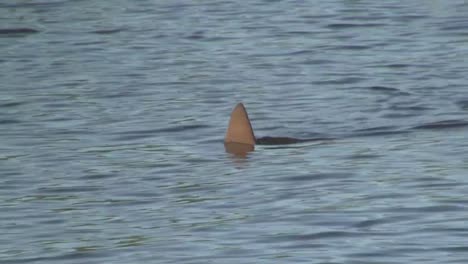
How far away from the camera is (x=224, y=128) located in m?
12.6

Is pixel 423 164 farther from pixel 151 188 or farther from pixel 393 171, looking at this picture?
pixel 151 188

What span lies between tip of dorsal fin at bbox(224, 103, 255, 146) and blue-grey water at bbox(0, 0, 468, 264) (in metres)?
0.16

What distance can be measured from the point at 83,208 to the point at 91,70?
545 centimetres

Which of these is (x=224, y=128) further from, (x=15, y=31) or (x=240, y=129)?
(x=15, y=31)

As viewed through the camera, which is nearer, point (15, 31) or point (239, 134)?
point (239, 134)

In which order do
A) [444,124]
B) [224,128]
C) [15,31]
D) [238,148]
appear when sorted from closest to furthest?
[238,148] < [444,124] < [224,128] < [15,31]

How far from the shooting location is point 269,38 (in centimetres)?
1695

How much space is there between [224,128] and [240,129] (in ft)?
2.90

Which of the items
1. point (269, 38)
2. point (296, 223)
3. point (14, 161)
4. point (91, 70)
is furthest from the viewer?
point (269, 38)

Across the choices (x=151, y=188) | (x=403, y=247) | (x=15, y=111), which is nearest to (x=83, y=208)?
(x=151, y=188)

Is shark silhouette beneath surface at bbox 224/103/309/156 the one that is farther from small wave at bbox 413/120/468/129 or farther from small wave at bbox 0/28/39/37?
small wave at bbox 0/28/39/37

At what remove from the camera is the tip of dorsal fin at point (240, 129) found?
1166cm

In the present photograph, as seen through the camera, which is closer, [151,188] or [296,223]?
[296,223]

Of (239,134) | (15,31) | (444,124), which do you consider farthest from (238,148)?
(15,31)
